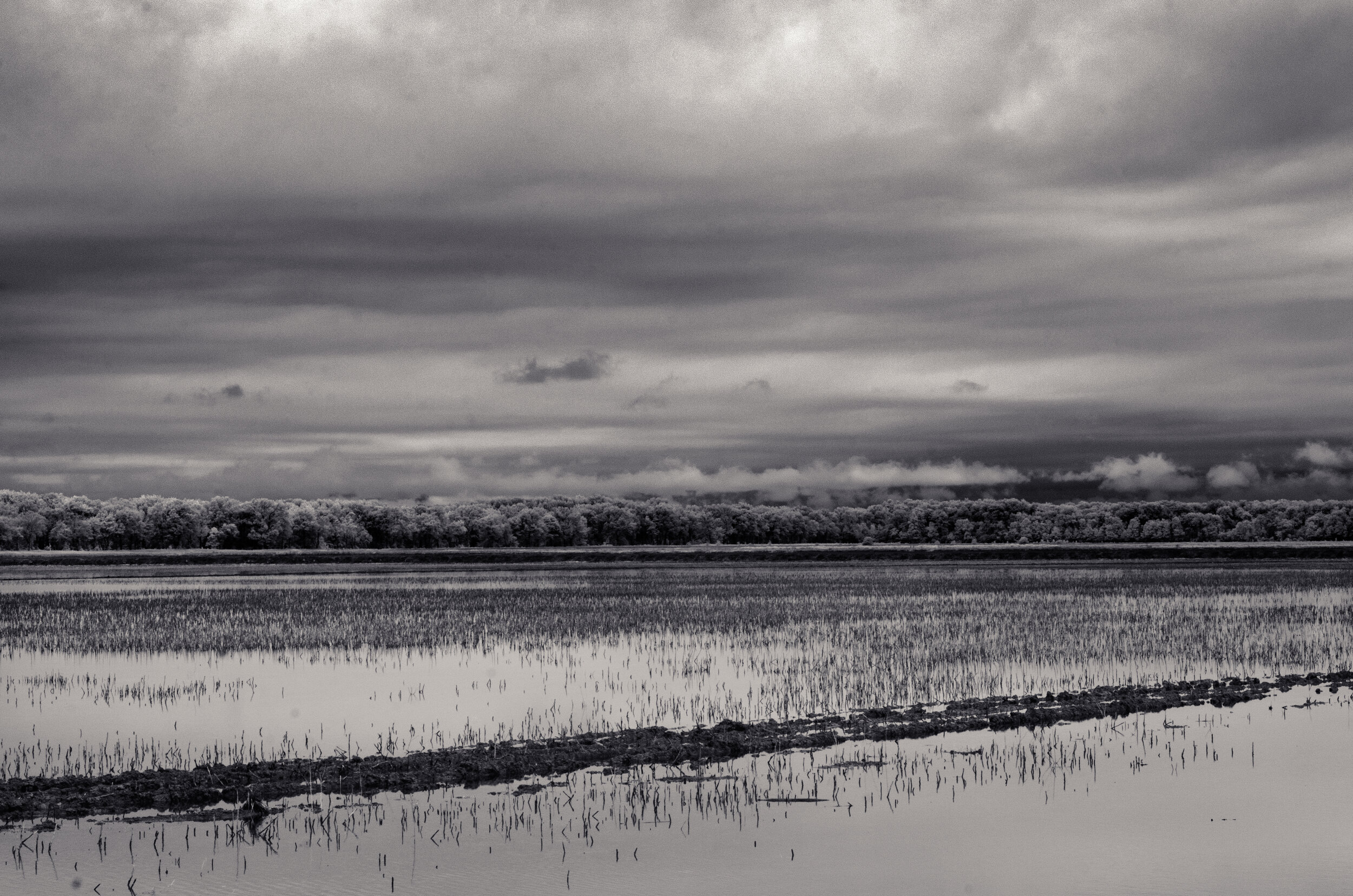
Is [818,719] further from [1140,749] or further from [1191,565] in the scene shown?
[1191,565]

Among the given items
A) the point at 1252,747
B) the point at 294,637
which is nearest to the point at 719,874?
the point at 1252,747

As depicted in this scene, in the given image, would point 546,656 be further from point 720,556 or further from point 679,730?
point 720,556

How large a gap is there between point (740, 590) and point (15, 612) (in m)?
27.6

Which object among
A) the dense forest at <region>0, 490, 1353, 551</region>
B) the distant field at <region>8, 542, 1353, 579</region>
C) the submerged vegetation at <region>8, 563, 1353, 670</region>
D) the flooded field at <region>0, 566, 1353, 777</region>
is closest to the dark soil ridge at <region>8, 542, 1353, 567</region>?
the distant field at <region>8, 542, 1353, 579</region>

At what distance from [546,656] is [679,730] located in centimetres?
1071

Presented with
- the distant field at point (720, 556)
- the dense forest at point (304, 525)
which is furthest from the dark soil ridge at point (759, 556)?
the dense forest at point (304, 525)

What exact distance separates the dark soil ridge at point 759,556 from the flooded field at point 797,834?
3036 inches

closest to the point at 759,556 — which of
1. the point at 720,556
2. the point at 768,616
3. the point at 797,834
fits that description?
the point at 720,556

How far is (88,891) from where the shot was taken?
10.5m

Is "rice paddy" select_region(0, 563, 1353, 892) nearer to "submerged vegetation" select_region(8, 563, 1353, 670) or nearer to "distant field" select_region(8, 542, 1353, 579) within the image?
"submerged vegetation" select_region(8, 563, 1353, 670)

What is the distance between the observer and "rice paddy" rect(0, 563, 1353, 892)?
11.4 metres

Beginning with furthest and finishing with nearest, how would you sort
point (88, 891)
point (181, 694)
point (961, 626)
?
point (961, 626) < point (181, 694) < point (88, 891)

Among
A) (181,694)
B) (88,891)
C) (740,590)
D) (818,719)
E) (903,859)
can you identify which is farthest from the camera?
(740,590)

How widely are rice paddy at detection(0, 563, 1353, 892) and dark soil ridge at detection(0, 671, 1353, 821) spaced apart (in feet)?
1.08
